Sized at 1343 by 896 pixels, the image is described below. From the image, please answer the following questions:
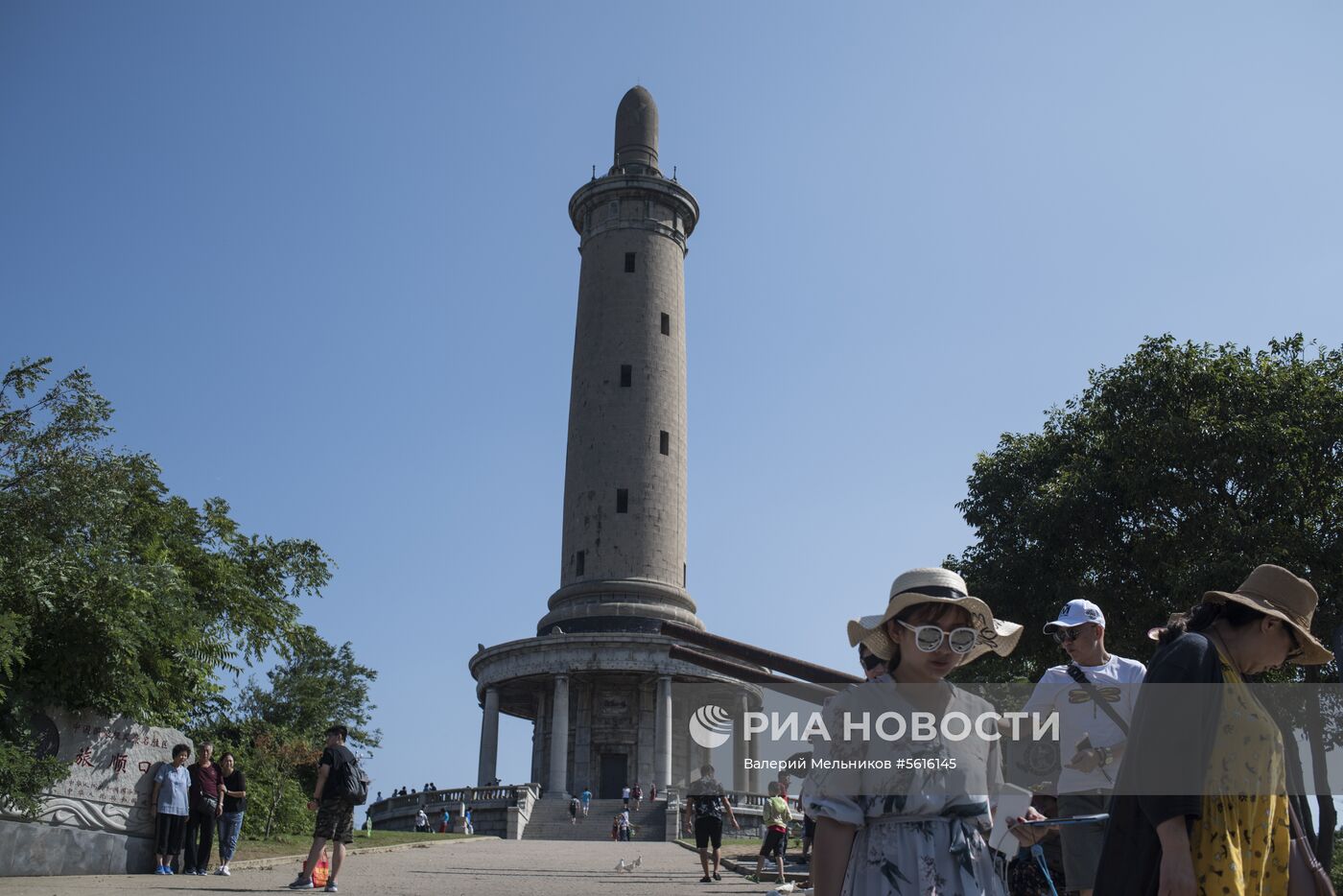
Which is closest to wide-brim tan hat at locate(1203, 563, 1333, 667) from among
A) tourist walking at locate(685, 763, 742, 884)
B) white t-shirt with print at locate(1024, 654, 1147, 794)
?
white t-shirt with print at locate(1024, 654, 1147, 794)

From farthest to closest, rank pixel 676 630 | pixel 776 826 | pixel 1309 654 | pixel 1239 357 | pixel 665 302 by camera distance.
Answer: pixel 665 302 → pixel 1239 357 → pixel 676 630 → pixel 776 826 → pixel 1309 654

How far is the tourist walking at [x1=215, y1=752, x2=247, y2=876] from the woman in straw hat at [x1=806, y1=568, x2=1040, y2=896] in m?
14.5

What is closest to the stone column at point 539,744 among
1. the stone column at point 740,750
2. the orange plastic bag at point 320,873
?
the stone column at point 740,750

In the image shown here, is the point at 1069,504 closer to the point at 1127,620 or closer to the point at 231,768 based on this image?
the point at 1127,620

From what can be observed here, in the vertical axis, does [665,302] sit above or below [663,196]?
below

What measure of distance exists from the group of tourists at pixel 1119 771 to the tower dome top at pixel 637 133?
52.9m

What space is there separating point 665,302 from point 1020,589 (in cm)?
2898

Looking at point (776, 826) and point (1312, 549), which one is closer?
point (776, 826)

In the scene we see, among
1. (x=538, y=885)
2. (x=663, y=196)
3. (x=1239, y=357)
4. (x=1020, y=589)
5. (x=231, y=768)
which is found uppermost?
(x=663, y=196)

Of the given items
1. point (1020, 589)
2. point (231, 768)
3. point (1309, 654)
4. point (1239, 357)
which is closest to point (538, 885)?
point (231, 768)

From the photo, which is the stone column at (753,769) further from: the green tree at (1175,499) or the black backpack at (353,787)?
the black backpack at (353,787)

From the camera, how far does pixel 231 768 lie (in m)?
17.4

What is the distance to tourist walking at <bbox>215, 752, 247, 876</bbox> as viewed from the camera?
17.0 metres

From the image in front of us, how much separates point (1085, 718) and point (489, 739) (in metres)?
45.7
